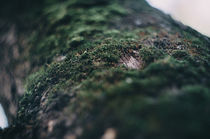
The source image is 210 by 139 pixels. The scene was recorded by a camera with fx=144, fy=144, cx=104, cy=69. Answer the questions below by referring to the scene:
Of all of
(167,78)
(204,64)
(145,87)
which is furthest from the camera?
(204,64)

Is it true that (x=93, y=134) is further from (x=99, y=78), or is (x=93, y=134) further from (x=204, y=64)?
(x=204, y=64)

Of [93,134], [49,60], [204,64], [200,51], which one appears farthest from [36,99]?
[200,51]

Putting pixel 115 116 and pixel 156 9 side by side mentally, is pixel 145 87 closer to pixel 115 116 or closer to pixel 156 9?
pixel 115 116

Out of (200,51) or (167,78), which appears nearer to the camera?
(167,78)

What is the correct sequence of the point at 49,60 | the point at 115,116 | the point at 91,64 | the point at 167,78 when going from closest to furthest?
the point at 115,116 < the point at 167,78 < the point at 91,64 < the point at 49,60

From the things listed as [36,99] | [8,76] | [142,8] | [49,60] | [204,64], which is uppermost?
[142,8]

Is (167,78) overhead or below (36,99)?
overhead
